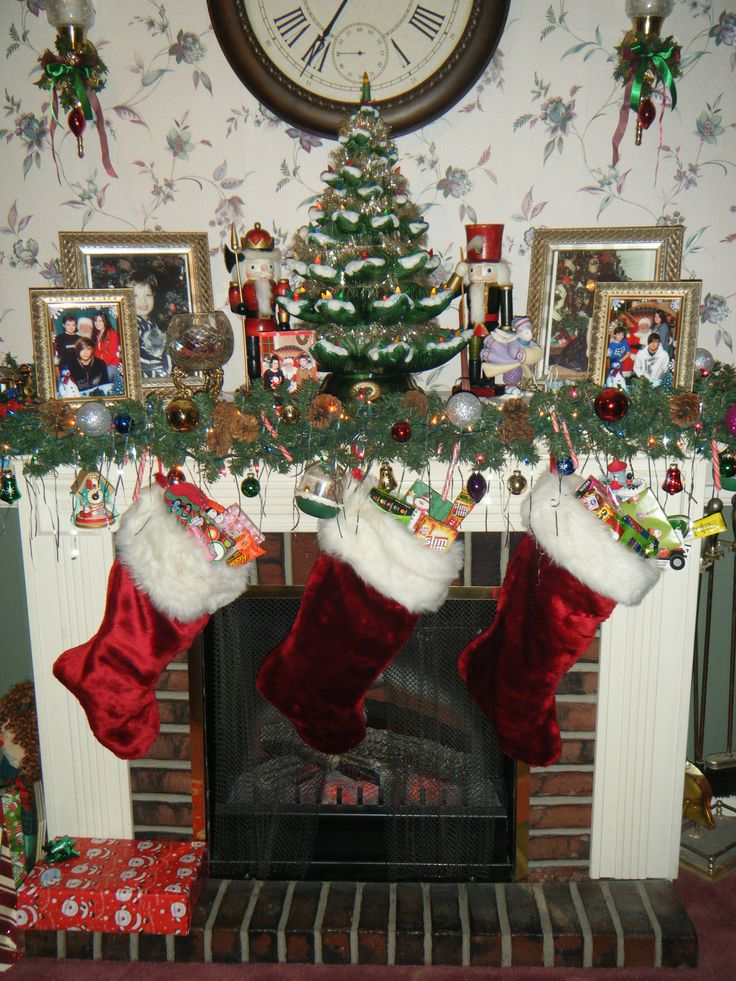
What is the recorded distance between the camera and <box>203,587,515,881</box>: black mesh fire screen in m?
1.76

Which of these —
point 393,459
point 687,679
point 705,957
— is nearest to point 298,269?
point 393,459

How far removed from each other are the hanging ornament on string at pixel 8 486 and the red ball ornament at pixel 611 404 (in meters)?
1.17

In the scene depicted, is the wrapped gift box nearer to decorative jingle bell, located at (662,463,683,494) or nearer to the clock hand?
→ decorative jingle bell, located at (662,463,683,494)

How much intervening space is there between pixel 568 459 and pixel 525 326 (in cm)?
30

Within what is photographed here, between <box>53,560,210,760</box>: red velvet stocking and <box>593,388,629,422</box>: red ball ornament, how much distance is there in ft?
2.95

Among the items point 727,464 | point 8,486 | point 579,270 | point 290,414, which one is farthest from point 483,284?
point 8,486

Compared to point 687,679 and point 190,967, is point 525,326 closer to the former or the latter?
point 687,679

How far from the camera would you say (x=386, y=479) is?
1.52 m

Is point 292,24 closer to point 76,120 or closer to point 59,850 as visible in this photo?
point 76,120

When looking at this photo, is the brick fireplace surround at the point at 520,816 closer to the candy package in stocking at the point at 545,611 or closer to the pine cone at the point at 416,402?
the candy package in stocking at the point at 545,611

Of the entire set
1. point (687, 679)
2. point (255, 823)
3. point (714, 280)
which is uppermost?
point (714, 280)

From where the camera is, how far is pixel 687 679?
171 cm

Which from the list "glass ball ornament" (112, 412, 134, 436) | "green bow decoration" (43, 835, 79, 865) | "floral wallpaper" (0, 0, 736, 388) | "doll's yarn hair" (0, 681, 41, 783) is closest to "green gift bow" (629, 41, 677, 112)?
"floral wallpaper" (0, 0, 736, 388)

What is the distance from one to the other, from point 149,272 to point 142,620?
79 cm
